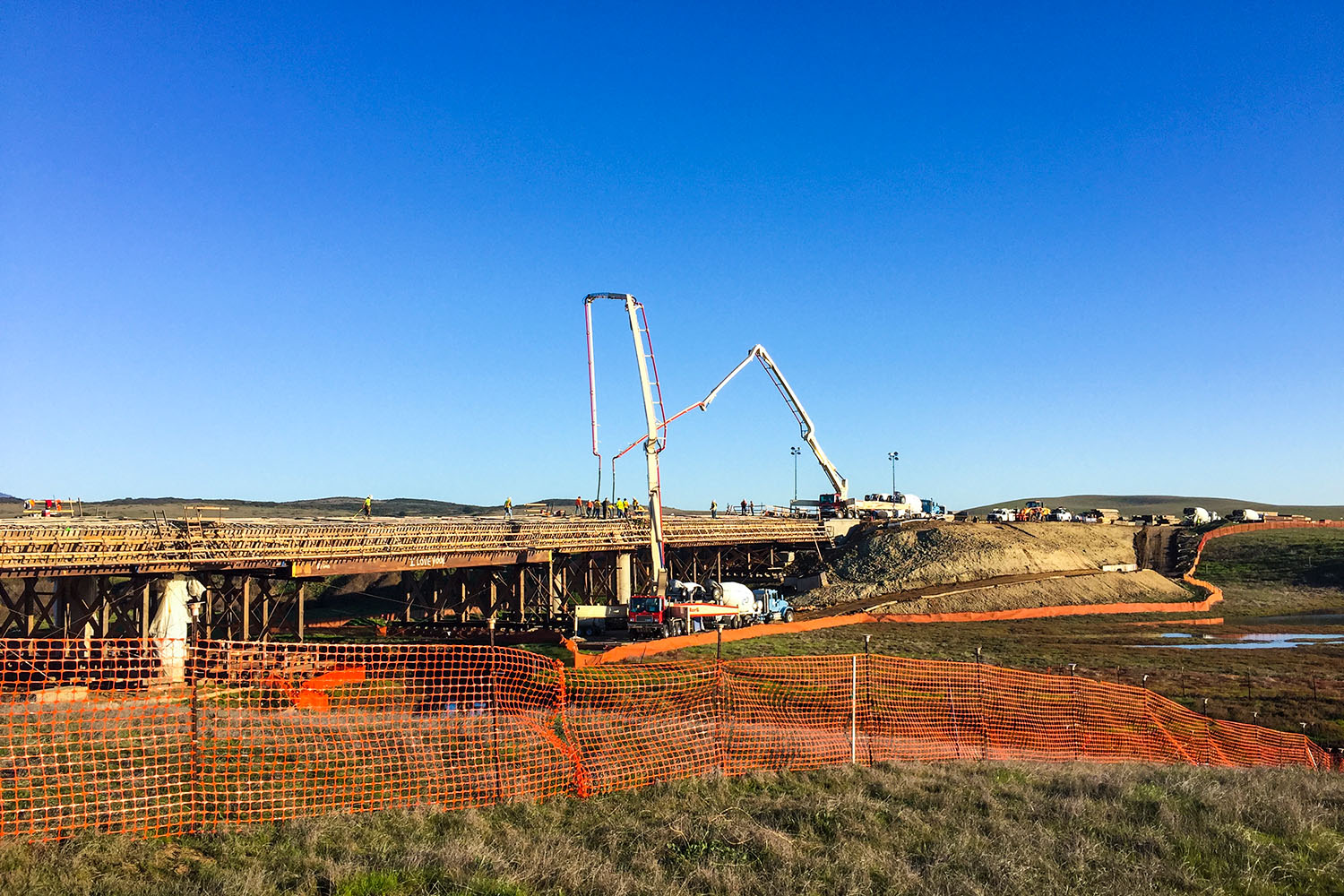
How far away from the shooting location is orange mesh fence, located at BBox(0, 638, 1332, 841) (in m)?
9.94

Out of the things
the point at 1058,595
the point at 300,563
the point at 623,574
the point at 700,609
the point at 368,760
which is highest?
the point at 300,563

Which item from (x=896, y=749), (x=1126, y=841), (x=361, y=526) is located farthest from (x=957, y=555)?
(x=1126, y=841)

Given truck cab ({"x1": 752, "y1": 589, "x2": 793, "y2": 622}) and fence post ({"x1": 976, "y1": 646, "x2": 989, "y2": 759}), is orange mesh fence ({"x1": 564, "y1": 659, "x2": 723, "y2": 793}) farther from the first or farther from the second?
truck cab ({"x1": 752, "y1": 589, "x2": 793, "y2": 622})

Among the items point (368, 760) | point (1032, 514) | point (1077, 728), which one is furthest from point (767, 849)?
point (1032, 514)

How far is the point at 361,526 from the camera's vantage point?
144ft

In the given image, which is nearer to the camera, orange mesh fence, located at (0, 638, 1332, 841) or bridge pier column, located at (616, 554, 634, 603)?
orange mesh fence, located at (0, 638, 1332, 841)

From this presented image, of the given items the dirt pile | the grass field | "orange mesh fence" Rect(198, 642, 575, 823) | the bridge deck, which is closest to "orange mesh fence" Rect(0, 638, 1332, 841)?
"orange mesh fence" Rect(198, 642, 575, 823)

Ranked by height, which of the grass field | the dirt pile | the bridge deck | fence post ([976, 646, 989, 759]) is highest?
the bridge deck

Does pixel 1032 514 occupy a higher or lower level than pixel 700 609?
higher

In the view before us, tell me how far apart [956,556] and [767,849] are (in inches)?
2418

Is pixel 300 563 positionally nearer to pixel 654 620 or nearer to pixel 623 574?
pixel 654 620

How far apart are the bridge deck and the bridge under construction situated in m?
0.05

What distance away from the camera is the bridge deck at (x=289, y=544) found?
2950 centimetres

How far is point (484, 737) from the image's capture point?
1277cm
